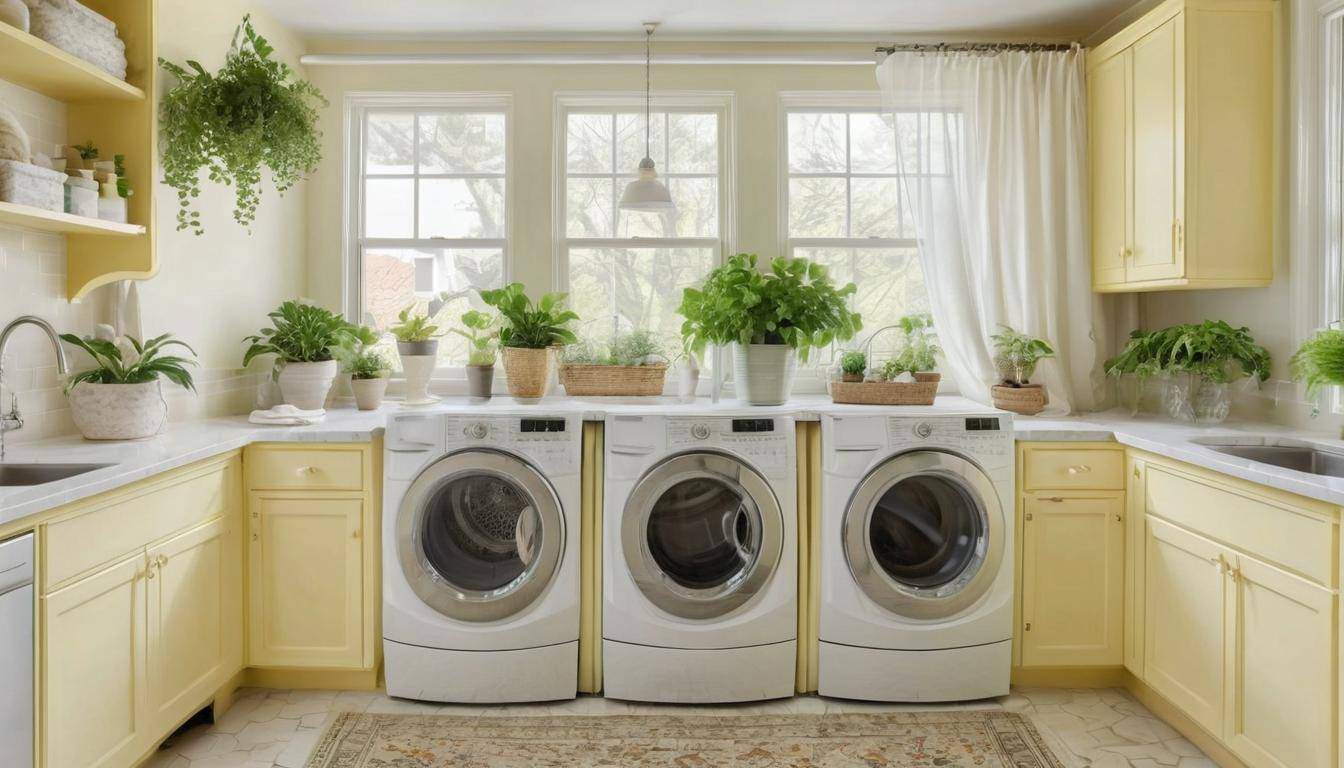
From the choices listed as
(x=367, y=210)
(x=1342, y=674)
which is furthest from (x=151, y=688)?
(x=1342, y=674)

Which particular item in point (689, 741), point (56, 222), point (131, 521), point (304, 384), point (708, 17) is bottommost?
point (689, 741)

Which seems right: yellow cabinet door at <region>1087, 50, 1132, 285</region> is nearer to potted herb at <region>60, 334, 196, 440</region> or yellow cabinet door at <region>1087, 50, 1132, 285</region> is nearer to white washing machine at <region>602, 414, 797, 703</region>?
white washing machine at <region>602, 414, 797, 703</region>

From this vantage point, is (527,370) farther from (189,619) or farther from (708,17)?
(708,17)

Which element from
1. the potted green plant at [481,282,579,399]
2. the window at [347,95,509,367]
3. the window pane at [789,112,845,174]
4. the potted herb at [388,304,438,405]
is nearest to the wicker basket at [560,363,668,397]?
the potted green plant at [481,282,579,399]

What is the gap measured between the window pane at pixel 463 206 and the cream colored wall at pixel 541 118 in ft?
0.35

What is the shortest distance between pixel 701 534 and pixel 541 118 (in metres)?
1.95

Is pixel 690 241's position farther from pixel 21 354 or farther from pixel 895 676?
pixel 21 354

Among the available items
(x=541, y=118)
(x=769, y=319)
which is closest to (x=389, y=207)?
(x=541, y=118)

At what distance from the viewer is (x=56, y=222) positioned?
6.56 feet

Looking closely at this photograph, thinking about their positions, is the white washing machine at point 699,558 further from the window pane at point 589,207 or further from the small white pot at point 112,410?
the small white pot at point 112,410

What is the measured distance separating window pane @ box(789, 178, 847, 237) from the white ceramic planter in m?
0.80

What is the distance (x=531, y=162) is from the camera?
3.38 m

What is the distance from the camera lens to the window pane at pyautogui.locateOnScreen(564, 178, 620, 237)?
3.42m

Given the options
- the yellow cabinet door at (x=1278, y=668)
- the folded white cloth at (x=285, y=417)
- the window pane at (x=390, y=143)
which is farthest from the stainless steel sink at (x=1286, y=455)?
the window pane at (x=390, y=143)
